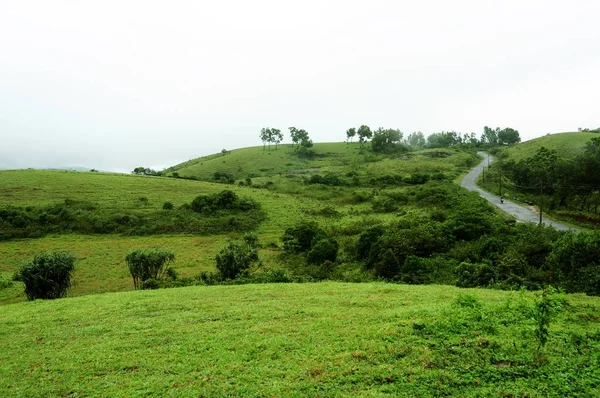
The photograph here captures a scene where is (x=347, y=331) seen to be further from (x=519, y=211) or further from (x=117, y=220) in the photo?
(x=117, y=220)

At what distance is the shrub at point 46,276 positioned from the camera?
23422mm

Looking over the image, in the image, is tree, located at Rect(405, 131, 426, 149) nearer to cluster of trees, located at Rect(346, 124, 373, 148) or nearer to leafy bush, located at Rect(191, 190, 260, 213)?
cluster of trees, located at Rect(346, 124, 373, 148)

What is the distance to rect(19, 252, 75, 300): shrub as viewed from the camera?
23422mm

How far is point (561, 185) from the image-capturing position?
44.7m

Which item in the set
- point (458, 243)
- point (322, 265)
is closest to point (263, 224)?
point (322, 265)

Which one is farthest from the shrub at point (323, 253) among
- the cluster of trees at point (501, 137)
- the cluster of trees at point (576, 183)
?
the cluster of trees at point (501, 137)

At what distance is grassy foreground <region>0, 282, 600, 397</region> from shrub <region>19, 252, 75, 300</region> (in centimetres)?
894

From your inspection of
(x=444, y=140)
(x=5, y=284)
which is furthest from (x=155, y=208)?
(x=444, y=140)

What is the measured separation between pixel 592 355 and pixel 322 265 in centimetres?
2329

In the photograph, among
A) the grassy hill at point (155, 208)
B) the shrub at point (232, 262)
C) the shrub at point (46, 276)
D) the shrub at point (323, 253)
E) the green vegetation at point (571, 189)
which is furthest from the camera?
the green vegetation at point (571, 189)

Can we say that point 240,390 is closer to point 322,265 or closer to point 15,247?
point 322,265

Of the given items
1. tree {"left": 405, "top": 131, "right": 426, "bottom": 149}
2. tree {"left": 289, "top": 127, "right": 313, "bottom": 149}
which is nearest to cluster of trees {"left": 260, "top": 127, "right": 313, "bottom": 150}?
tree {"left": 289, "top": 127, "right": 313, "bottom": 149}

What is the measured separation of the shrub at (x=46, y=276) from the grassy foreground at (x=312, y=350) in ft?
29.3

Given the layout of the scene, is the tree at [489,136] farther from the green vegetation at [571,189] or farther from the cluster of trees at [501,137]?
the green vegetation at [571,189]
